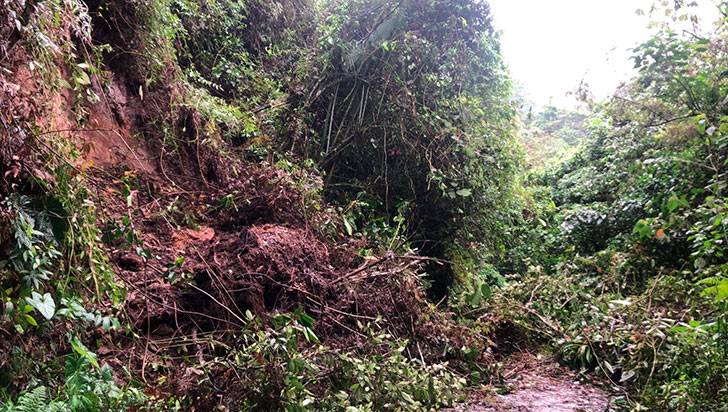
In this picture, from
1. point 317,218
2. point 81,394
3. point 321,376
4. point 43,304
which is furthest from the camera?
point 317,218

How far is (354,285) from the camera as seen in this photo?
4.18 meters

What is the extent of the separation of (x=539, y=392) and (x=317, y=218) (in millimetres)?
2475

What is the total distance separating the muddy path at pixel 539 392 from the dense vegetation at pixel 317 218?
0.16 metres

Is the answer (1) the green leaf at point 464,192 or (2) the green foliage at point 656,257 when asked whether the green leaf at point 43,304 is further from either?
(1) the green leaf at point 464,192

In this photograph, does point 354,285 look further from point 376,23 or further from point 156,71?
point 376,23

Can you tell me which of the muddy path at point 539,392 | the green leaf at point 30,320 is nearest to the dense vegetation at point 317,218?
the green leaf at point 30,320

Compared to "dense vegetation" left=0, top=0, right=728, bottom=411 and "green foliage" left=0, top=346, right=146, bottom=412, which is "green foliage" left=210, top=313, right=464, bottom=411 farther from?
"green foliage" left=0, top=346, right=146, bottom=412

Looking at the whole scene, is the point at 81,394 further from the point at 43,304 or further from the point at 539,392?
the point at 539,392

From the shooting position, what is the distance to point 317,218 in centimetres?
466

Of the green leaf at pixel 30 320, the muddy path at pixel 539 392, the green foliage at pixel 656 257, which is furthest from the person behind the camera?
the muddy path at pixel 539 392

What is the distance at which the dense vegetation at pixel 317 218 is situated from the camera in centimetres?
262

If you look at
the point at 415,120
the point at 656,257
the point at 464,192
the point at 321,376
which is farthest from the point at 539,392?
the point at 415,120

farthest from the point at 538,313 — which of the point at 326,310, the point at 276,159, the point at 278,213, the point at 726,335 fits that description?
the point at 276,159

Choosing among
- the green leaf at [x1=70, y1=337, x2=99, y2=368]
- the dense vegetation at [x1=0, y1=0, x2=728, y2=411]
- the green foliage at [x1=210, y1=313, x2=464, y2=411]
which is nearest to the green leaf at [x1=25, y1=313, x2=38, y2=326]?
the dense vegetation at [x1=0, y1=0, x2=728, y2=411]
